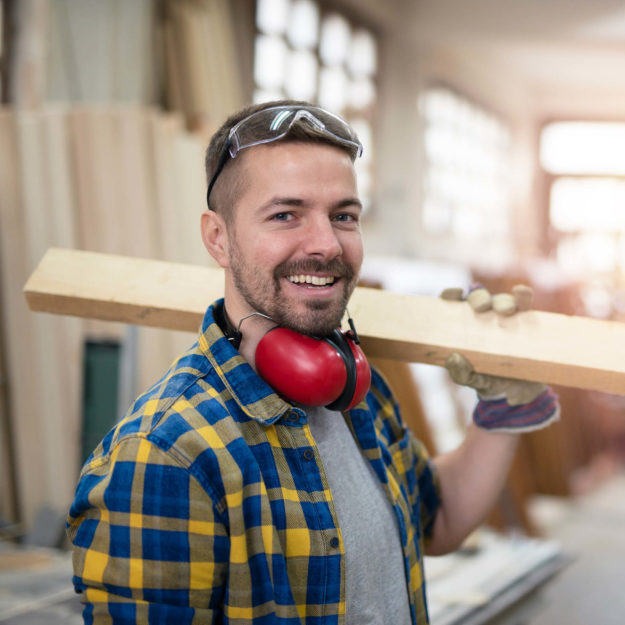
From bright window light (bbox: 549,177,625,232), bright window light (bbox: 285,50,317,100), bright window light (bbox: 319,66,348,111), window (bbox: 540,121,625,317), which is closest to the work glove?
bright window light (bbox: 285,50,317,100)

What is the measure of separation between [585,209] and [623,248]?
3.39 feet

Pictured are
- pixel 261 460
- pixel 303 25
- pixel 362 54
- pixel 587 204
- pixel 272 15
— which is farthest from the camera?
pixel 587 204

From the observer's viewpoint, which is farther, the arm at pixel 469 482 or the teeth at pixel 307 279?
the arm at pixel 469 482

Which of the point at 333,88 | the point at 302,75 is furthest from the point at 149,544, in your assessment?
the point at 333,88

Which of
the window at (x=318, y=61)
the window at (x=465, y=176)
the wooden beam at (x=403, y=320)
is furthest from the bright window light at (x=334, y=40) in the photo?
the wooden beam at (x=403, y=320)

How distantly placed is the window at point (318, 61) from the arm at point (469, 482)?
14.4 ft

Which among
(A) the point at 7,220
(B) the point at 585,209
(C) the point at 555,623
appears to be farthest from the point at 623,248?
(A) the point at 7,220

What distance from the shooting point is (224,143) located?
140cm

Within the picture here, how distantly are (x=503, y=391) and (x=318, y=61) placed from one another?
5.73 metres

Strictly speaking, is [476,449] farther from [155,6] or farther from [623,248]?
[623,248]

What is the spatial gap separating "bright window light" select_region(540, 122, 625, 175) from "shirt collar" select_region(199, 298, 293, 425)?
11.5m

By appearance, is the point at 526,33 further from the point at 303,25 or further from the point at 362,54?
the point at 303,25

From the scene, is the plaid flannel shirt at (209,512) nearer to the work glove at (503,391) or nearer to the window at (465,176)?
the work glove at (503,391)

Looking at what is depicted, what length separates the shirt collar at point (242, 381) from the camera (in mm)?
1280
